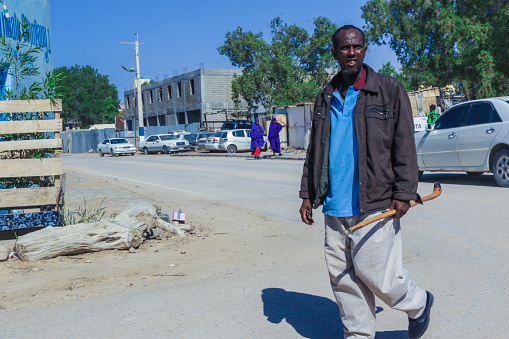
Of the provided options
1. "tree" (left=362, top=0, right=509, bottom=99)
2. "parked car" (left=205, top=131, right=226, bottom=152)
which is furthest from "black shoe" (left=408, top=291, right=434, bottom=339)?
"parked car" (left=205, top=131, right=226, bottom=152)

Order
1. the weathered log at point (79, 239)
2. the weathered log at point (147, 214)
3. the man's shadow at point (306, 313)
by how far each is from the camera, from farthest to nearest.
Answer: the weathered log at point (147, 214) → the weathered log at point (79, 239) → the man's shadow at point (306, 313)

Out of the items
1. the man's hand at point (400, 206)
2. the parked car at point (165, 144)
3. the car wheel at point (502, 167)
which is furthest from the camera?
the parked car at point (165, 144)

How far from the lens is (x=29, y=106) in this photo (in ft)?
23.3

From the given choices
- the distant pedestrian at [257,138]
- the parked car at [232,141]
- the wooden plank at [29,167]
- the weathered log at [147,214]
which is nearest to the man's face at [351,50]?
the wooden plank at [29,167]

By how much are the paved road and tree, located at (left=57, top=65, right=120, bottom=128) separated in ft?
304

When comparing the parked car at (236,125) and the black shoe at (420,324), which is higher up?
the parked car at (236,125)

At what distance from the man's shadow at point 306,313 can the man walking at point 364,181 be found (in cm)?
52

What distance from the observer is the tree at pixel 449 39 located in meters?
24.3

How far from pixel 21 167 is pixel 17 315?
293 cm

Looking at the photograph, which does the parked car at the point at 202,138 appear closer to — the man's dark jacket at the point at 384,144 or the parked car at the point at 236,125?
the parked car at the point at 236,125

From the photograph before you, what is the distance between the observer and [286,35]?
134 feet

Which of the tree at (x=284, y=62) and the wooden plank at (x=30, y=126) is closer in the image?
the wooden plank at (x=30, y=126)

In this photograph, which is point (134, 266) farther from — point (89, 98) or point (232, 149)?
point (89, 98)

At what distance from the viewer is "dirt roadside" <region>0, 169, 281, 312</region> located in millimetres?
5184
